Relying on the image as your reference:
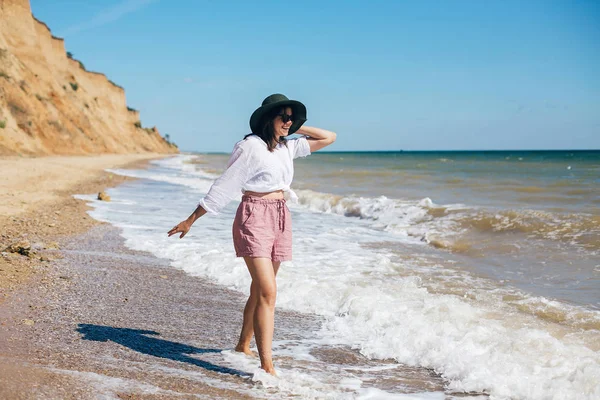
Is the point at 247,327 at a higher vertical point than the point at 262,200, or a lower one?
lower

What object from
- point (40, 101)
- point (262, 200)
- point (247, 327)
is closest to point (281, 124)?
point (262, 200)

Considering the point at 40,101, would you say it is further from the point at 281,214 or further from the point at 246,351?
the point at 281,214

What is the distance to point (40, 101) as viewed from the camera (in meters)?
39.6

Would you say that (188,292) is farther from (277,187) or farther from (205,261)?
(277,187)

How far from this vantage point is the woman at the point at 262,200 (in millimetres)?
3688

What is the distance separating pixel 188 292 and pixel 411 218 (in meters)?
8.48

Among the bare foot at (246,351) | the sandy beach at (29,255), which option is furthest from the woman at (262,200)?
the sandy beach at (29,255)

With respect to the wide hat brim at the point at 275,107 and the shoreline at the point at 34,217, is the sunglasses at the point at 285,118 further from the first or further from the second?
the shoreline at the point at 34,217

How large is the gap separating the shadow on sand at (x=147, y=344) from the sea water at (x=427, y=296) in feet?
0.63

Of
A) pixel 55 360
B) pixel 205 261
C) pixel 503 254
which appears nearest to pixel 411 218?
pixel 503 254

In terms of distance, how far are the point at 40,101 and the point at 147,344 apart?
39810mm

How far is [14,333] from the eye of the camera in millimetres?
4051

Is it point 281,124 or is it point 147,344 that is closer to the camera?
point 281,124

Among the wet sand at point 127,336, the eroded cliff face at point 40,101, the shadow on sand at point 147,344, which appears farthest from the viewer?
the eroded cliff face at point 40,101
